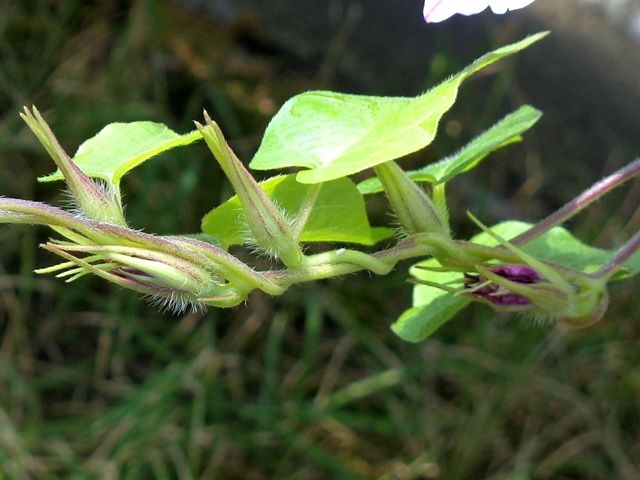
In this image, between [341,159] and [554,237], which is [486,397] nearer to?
[554,237]

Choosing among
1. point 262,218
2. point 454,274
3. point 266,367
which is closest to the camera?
point 262,218

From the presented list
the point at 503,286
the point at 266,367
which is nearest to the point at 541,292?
the point at 503,286

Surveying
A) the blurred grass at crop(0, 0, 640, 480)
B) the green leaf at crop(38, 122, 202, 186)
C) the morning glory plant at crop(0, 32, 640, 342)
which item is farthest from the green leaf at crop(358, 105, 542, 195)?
the blurred grass at crop(0, 0, 640, 480)

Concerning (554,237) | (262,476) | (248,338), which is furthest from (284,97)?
(554,237)

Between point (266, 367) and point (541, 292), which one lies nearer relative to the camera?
point (541, 292)

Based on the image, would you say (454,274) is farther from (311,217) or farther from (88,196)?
(88,196)

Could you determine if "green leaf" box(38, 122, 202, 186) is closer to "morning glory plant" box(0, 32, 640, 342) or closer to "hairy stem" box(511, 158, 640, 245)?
"morning glory plant" box(0, 32, 640, 342)

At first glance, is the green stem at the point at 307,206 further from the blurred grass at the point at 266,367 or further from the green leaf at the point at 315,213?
the blurred grass at the point at 266,367
